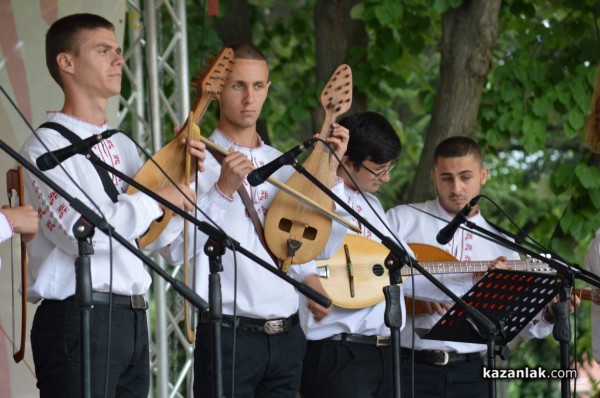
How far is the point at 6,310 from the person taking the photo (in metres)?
5.24

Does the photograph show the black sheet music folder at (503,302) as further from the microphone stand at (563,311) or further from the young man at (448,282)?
the young man at (448,282)

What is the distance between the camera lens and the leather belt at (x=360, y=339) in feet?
14.9

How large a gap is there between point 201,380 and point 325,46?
358 centimetres

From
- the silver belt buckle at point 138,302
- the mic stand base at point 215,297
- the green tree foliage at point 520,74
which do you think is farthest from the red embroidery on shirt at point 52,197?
the green tree foliage at point 520,74

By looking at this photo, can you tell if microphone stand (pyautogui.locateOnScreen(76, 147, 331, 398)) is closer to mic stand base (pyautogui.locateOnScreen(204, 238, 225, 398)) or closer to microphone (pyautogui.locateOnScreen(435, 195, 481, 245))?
mic stand base (pyautogui.locateOnScreen(204, 238, 225, 398))

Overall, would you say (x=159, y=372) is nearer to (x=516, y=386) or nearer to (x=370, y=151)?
(x=370, y=151)

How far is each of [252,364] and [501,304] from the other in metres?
0.94

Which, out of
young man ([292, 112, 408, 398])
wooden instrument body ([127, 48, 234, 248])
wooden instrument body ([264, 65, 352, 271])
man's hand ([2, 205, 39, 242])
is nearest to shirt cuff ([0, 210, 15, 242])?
man's hand ([2, 205, 39, 242])

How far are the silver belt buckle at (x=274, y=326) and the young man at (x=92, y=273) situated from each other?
1.53ft

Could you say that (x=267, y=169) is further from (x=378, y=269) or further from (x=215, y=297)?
(x=378, y=269)

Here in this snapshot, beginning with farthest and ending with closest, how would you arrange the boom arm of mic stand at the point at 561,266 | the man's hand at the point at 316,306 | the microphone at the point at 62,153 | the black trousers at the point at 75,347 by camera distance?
the man's hand at the point at 316,306
the boom arm of mic stand at the point at 561,266
the black trousers at the point at 75,347
the microphone at the point at 62,153

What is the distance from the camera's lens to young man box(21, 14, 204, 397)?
3.61 meters

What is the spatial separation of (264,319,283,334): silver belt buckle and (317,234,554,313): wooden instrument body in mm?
521

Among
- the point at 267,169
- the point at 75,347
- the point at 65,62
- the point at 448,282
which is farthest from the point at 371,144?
the point at 75,347
